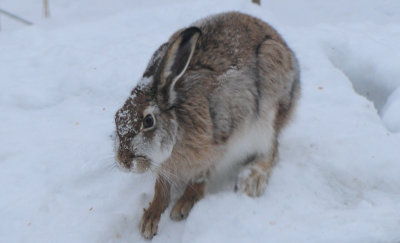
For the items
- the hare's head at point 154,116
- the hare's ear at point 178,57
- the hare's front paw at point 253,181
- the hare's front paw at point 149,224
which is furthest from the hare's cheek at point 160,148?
the hare's front paw at point 253,181

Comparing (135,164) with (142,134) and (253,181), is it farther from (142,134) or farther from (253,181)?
(253,181)

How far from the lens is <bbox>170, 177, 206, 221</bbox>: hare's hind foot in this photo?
2.98 metres

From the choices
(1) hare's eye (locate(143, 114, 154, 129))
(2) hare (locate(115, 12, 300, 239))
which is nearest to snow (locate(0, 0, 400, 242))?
(2) hare (locate(115, 12, 300, 239))

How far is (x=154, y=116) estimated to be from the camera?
8.59 feet

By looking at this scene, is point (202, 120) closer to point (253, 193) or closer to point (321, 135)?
point (253, 193)

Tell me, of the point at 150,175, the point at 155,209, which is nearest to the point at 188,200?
the point at 155,209

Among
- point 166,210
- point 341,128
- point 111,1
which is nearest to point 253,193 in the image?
point 166,210

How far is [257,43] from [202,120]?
795 mm

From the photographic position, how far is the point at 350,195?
10.5 ft

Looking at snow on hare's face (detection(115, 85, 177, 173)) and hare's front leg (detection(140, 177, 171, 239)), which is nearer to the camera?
snow on hare's face (detection(115, 85, 177, 173))

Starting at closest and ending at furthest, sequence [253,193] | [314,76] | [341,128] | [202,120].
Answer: [202,120] < [253,193] < [341,128] < [314,76]

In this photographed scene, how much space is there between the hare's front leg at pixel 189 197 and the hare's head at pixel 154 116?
46cm

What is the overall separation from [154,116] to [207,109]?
413mm

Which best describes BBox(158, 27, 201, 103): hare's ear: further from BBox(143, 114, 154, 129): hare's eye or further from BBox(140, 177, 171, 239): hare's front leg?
BBox(140, 177, 171, 239): hare's front leg
